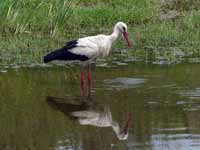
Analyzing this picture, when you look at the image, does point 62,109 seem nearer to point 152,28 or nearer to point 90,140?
point 90,140

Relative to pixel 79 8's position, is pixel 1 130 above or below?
below

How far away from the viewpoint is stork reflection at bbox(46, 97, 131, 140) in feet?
27.2

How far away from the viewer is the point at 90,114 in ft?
29.6

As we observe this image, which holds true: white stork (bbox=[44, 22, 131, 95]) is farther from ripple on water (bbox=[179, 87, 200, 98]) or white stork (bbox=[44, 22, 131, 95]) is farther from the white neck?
ripple on water (bbox=[179, 87, 200, 98])

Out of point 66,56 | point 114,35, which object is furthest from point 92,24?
point 66,56

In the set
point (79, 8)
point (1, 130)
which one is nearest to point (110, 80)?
point (1, 130)

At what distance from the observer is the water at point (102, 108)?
25.2 ft

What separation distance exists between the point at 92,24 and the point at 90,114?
679cm

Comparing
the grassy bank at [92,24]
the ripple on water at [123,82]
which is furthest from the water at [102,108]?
the grassy bank at [92,24]

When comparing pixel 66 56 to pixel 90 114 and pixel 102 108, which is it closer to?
pixel 102 108

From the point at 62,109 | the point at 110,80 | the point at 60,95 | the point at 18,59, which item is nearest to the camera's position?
the point at 62,109

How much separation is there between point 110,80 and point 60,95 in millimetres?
1044

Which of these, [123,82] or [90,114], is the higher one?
[123,82]

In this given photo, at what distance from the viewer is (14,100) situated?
31.8 ft
